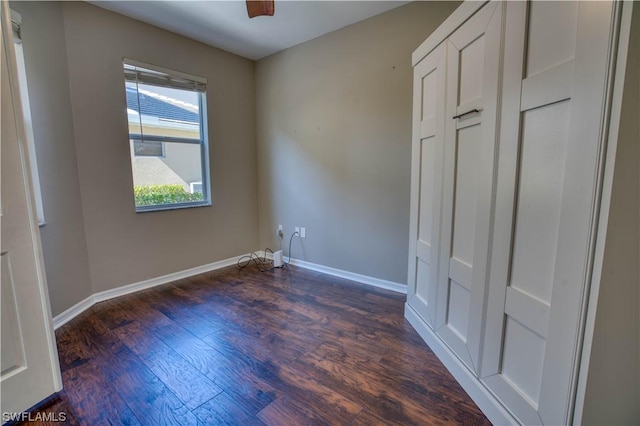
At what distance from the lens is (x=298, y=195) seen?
3.50 meters

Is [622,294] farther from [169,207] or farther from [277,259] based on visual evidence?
[169,207]

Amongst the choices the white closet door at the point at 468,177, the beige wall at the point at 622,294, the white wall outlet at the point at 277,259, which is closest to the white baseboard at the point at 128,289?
the white wall outlet at the point at 277,259

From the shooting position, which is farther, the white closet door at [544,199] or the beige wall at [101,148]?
the beige wall at [101,148]

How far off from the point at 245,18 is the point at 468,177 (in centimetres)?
243

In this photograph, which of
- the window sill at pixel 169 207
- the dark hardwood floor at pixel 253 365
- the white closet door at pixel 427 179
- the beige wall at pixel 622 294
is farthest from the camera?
the window sill at pixel 169 207

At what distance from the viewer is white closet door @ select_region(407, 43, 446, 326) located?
175cm

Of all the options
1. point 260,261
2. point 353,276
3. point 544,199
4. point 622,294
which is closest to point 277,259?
point 260,261

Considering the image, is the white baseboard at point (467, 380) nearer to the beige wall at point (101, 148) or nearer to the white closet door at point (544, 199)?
the white closet door at point (544, 199)

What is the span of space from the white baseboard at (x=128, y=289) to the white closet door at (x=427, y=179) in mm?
2303

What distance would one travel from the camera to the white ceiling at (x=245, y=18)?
2.48 meters

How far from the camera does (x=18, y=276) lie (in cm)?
133

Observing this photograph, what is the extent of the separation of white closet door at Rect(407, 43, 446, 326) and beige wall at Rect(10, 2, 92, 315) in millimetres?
2625

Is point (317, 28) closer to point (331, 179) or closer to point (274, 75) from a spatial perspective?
point (274, 75)
